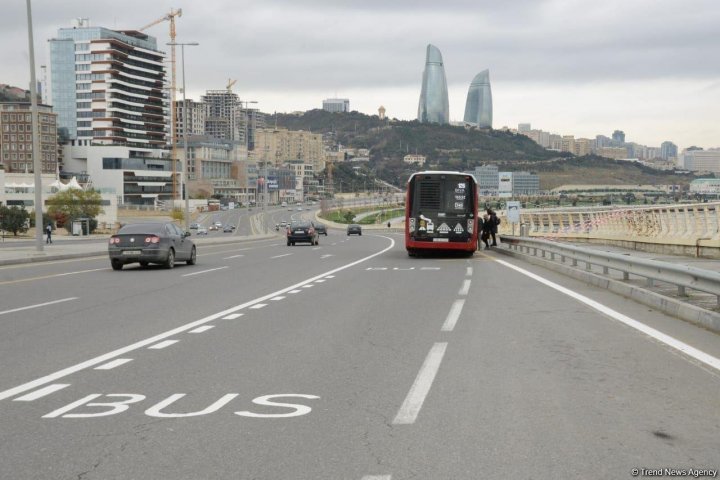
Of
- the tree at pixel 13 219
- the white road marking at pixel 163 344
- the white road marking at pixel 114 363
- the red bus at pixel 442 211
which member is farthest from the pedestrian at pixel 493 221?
the tree at pixel 13 219

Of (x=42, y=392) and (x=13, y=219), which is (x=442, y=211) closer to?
(x=42, y=392)

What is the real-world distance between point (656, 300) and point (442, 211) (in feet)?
54.3

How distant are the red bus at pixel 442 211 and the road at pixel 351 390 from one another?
15004 millimetres

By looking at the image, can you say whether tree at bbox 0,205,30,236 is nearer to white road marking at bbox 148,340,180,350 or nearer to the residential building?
white road marking at bbox 148,340,180,350

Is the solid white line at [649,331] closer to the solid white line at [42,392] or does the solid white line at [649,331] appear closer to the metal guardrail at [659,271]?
the metal guardrail at [659,271]

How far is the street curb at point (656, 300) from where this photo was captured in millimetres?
10984

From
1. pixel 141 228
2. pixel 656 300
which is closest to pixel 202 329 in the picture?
pixel 656 300

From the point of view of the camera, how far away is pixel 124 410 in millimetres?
6367

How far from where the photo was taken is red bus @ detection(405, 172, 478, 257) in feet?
97.1

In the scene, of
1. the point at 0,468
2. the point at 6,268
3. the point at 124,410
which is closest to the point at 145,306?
the point at 124,410

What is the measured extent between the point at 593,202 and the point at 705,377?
183 meters

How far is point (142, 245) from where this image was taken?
78.5 feet

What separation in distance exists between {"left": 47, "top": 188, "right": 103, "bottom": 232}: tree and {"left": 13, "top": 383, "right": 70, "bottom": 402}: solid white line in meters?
110

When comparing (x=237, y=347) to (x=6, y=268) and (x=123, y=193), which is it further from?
(x=123, y=193)
